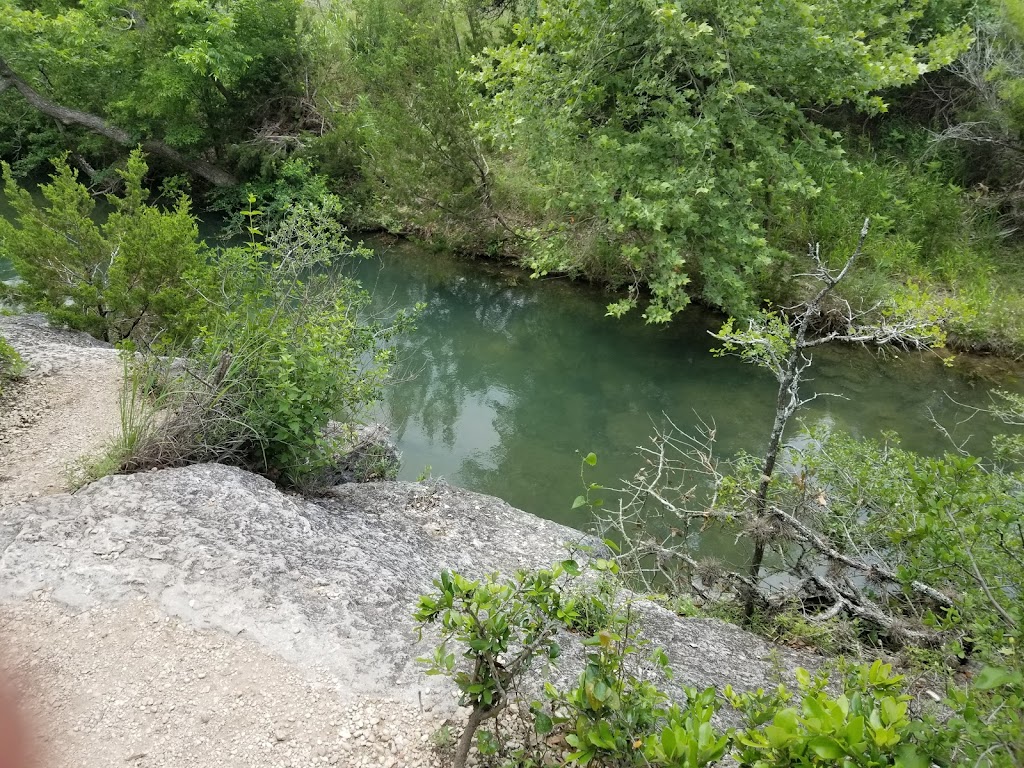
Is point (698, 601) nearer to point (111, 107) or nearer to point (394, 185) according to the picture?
point (394, 185)

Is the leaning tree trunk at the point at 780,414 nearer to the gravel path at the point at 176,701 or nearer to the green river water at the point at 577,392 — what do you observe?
the green river water at the point at 577,392

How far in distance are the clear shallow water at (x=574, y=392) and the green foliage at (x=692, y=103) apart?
1207mm

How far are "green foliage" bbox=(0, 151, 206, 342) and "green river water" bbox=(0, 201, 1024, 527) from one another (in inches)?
111

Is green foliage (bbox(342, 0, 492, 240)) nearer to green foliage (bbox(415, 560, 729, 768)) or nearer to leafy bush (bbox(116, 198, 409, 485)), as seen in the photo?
leafy bush (bbox(116, 198, 409, 485))

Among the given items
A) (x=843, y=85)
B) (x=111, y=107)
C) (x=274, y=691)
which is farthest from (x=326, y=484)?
(x=111, y=107)

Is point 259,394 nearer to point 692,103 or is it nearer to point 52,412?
point 52,412

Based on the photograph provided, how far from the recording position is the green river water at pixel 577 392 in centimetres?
768

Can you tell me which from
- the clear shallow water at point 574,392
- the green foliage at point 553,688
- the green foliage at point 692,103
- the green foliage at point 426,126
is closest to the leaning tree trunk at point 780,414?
the clear shallow water at point 574,392

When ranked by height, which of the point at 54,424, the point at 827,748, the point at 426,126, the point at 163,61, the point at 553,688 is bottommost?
the point at 54,424

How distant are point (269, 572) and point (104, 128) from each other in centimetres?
1500

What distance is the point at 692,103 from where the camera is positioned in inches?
344

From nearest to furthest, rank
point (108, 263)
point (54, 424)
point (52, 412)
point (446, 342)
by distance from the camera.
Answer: point (54, 424) < point (52, 412) < point (108, 263) < point (446, 342)

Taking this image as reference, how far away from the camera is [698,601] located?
519 centimetres

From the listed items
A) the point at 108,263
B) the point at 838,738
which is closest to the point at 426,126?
the point at 108,263
